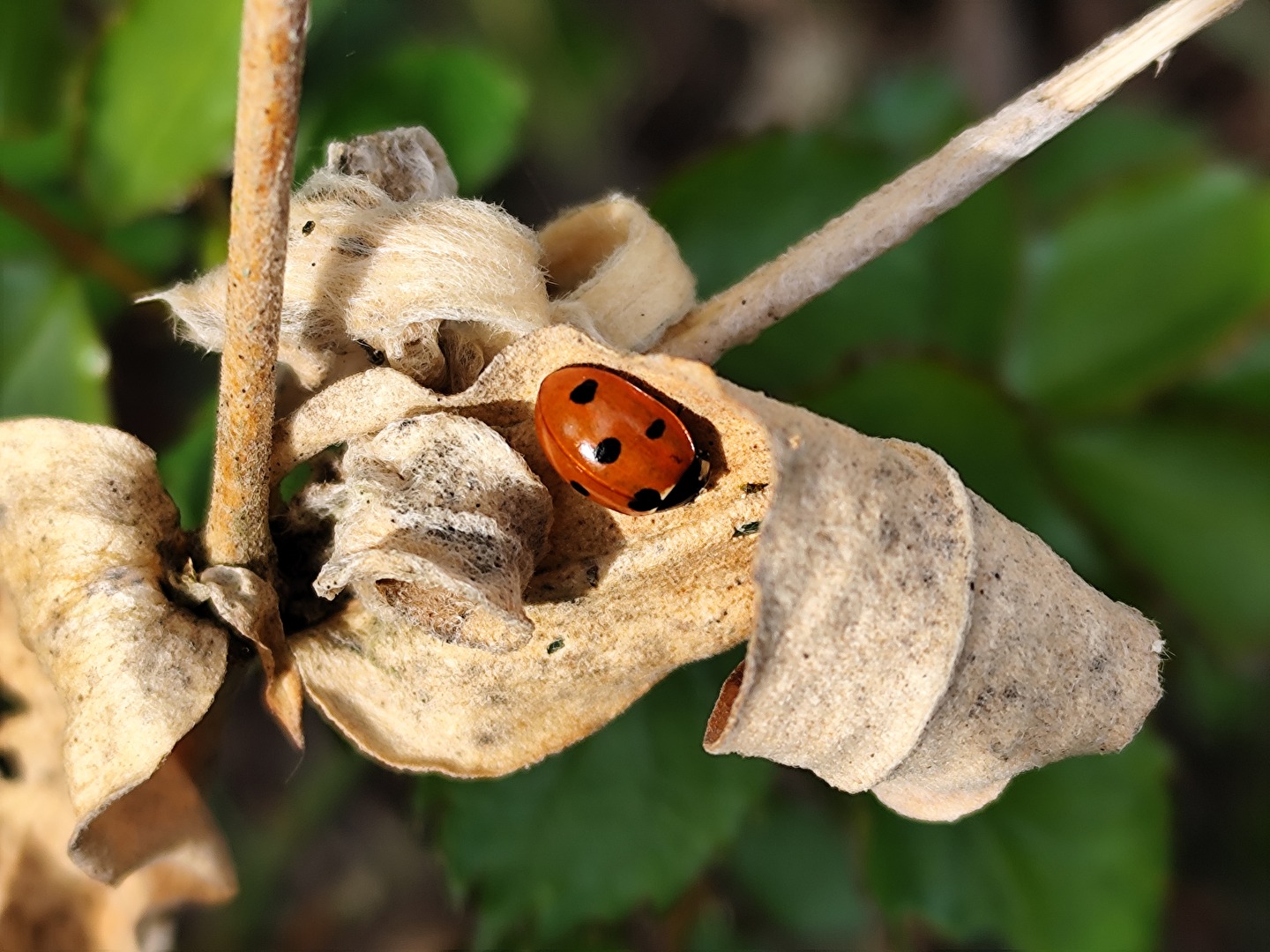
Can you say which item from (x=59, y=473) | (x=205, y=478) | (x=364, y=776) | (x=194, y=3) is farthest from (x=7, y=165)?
(x=364, y=776)

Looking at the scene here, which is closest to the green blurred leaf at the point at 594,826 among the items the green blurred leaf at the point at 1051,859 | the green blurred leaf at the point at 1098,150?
the green blurred leaf at the point at 1051,859

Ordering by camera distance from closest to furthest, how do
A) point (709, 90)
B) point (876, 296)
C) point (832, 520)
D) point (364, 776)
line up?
point (832, 520) → point (876, 296) → point (364, 776) → point (709, 90)

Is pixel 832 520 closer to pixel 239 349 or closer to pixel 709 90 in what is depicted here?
pixel 239 349

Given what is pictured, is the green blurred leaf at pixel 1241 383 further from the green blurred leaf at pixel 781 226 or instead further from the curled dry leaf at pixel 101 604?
the curled dry leaf at pixel 101 604

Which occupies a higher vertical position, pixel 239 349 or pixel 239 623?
pixel 239 349

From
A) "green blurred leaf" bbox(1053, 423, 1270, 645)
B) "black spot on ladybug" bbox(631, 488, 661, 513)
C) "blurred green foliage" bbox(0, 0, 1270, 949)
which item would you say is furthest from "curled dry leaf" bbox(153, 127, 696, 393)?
"green blurred leaf" bbox(1053, 423, 1270, 645)
